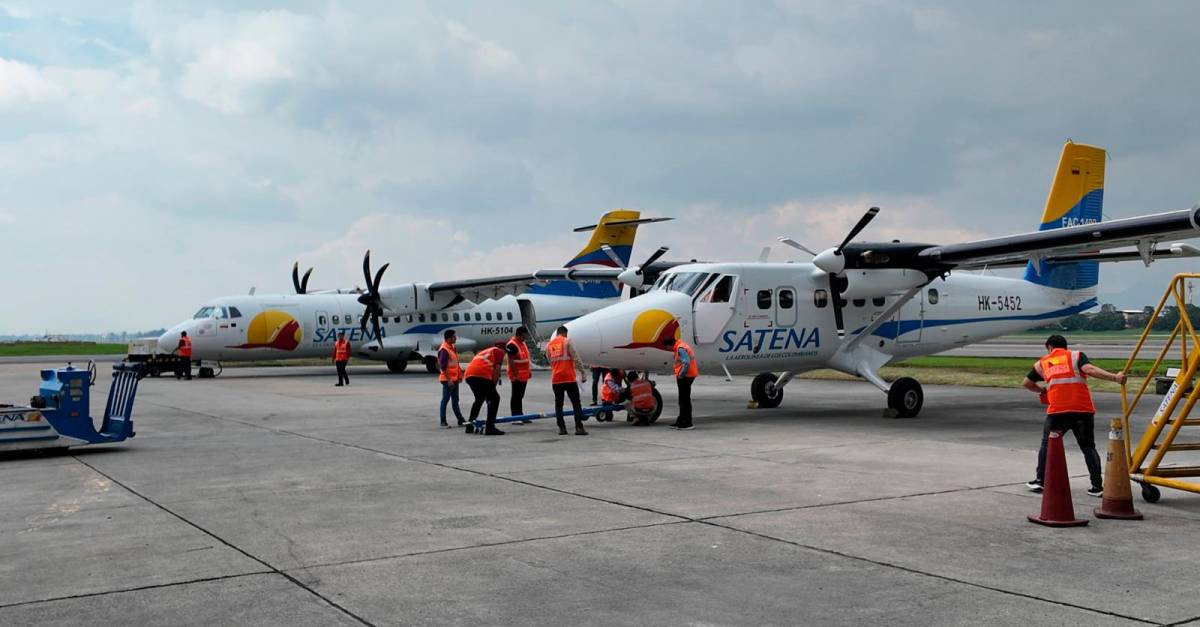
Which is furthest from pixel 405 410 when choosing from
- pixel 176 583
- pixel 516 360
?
pixel 176 583

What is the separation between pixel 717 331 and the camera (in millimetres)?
16844

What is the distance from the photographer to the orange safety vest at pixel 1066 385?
354 inches

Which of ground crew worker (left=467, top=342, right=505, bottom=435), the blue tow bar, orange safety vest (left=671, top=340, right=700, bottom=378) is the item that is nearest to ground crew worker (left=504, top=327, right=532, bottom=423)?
the blue tow bar

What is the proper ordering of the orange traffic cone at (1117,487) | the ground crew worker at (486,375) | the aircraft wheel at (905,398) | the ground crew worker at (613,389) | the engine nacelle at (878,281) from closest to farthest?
the orange traffic cone at (1117,487)
the ground crew worker at (486,375)
the ground crew worker at (613,389)
the aircraft wheel at (905,398)
the engine nacelle at (878,281)

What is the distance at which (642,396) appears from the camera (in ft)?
53.8

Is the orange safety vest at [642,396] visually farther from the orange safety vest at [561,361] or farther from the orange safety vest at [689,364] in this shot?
the orange safety vest at [561,361]

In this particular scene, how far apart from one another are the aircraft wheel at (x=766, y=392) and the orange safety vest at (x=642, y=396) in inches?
154

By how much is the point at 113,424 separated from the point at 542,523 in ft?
27.0

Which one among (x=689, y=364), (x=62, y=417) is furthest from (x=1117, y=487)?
(x=62, y=417)

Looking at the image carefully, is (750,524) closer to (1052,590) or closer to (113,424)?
(1052,590)

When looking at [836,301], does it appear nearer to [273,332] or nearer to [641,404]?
[641,404]

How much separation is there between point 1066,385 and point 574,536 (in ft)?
15.9

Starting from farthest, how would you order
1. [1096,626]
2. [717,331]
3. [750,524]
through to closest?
[717,331] → [750,524] → [1096,626]

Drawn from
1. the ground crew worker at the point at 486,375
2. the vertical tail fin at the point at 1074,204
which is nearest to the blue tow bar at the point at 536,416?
the ground crew worker at the point at 486,375
